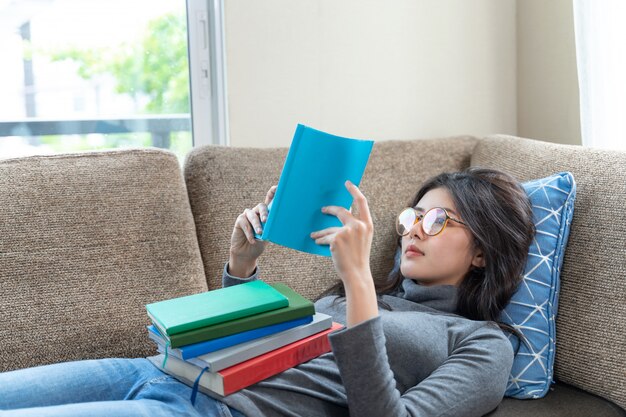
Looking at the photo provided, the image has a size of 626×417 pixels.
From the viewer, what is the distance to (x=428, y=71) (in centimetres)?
262

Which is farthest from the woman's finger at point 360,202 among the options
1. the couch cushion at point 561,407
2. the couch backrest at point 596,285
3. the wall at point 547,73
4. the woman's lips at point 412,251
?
the wall at point 547,73

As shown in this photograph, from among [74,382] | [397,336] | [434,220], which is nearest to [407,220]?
[434,220]

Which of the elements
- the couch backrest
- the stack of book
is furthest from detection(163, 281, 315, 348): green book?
the couch backrest

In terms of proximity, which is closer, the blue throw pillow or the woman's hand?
the woman's hand

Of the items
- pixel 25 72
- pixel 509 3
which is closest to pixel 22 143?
pixel 25 72

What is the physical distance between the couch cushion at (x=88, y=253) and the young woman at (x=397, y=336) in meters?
0.24

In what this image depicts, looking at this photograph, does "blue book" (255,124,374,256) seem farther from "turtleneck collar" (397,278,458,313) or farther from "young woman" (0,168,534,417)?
"turtleneck collar" (397,278,458,313)

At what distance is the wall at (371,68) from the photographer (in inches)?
93.0

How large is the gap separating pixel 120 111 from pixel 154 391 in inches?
50.2

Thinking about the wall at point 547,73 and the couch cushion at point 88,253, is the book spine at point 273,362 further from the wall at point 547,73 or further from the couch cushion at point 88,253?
the wall at point 547,73

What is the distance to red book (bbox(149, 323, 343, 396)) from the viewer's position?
49.8 inches

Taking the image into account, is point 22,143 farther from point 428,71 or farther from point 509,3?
point 509,3

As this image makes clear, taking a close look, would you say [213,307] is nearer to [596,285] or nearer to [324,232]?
[324,232]

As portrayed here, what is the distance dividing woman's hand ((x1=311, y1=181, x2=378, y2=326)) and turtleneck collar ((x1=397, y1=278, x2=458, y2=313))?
372mm
